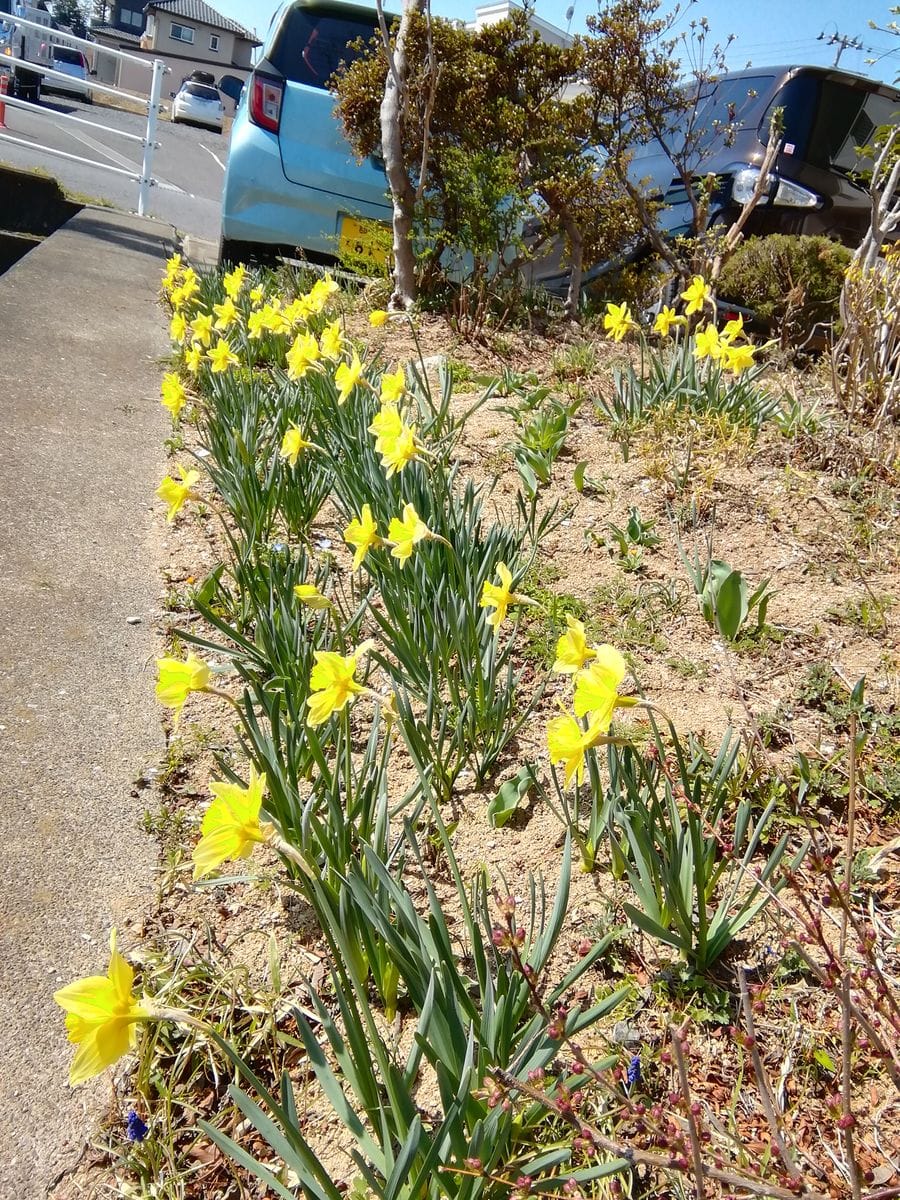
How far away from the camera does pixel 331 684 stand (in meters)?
1.51

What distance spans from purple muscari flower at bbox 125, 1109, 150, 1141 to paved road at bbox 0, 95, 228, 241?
916cm

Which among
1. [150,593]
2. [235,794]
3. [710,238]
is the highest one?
[710,238]

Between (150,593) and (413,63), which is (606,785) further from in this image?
(413,63)

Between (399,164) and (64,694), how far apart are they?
13.9ft

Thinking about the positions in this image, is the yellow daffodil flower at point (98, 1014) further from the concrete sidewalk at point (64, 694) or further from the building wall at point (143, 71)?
the building wall at point (143, 71)

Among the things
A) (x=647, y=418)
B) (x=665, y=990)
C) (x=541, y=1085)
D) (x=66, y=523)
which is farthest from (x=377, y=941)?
(x=647, y=418)

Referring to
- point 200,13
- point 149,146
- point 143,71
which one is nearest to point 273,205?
point 149,146

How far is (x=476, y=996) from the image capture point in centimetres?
142

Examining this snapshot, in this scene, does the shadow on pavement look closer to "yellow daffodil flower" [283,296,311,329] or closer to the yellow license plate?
the yellow license plate

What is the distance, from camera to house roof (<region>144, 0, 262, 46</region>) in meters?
62.2

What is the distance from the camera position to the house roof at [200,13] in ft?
204

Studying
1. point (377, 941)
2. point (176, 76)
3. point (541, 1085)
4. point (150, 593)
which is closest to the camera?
point (541, 1085)

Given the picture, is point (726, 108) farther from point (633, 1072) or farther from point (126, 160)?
point (126, 160)

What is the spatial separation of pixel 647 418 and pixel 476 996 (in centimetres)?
256
